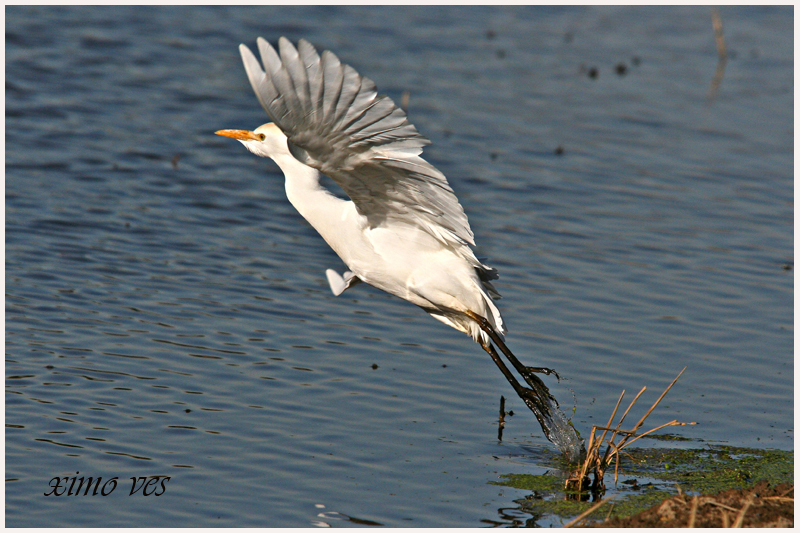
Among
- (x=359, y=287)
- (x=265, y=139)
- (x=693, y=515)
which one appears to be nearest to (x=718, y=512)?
(x=693, y=515)

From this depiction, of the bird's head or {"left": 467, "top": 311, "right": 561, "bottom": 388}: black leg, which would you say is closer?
the bird's head

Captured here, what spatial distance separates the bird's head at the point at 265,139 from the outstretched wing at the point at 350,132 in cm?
69

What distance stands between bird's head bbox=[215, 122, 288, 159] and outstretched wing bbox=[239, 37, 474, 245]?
27.0 inches

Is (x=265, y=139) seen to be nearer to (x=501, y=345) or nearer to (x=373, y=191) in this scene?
(x=373, y=191)

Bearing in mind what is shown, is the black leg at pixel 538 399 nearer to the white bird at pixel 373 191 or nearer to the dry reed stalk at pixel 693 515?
the white bird at pixel 373 191

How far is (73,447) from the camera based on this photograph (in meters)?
5.35

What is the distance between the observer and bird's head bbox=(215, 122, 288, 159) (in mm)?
5484

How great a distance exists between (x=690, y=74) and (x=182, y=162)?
8001 millimetres

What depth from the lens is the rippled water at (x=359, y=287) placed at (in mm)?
5398

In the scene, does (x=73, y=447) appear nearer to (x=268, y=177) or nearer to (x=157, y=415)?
(x=157, y=415)

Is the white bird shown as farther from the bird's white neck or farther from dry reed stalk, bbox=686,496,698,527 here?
dry reed stalk, bbox=686,496,698,527

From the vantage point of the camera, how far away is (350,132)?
4.20m

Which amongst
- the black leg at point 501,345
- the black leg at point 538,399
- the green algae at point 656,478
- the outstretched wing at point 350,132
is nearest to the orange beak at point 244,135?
the outstretched wing at point 350,132

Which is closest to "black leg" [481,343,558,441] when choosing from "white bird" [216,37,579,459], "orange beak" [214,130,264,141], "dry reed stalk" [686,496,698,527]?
"white bird" [216,37,579,459]
